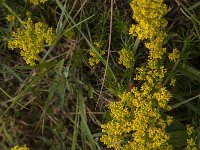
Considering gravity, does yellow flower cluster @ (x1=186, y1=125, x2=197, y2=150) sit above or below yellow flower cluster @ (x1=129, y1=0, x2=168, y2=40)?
below

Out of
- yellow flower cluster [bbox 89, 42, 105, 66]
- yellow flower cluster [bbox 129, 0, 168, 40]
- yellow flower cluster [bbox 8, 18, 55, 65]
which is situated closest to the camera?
yellow flower cluster [bbox 129, 0, 168, 40]

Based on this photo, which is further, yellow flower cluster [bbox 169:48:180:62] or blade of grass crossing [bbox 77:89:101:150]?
blade of grass crossing [bbox 77:89:101:150]

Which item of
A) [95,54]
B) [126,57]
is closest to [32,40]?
[95,54]

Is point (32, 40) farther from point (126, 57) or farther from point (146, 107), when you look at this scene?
point (146, 107)

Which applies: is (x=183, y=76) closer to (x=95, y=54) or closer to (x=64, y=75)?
(x=95, y=54)

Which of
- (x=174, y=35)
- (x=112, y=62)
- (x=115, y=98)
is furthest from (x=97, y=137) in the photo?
(x=174, y=35)

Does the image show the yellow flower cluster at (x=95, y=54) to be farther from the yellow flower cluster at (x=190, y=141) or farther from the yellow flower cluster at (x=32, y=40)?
the yellow flower cluster at (x=190, y=141)

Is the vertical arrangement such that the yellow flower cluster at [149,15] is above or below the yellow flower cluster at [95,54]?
above

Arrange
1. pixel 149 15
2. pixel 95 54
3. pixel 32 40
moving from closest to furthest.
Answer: pixel 149 15 → pixel 32 40 → pixel 95 54

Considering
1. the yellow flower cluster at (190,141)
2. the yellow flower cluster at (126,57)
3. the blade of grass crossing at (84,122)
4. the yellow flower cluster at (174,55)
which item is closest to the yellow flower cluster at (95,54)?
the yellow flower cluster at (126,57)

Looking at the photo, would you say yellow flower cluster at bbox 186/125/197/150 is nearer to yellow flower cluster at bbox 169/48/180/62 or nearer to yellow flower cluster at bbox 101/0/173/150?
yellow flower cluster at bbox 101/0/173/150

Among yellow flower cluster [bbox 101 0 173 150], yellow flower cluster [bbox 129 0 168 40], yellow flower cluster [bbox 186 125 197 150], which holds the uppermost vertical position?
yellow flower cluster [bbox 129 0 168 40]

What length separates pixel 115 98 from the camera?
7.52 ft

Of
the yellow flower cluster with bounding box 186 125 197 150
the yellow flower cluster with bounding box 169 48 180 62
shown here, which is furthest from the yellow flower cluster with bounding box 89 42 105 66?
the yellow flower cluster with bounding box 186 125 197 150
